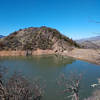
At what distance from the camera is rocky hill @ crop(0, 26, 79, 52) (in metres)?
46.6

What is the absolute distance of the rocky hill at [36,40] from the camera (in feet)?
153

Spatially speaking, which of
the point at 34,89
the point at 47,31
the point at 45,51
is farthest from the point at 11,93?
the point at 47,31

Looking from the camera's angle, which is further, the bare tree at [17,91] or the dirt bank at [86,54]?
the dirt bank at [86,54]

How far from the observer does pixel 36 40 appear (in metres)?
50.4

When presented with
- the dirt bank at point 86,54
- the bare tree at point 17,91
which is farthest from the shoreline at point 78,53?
the bare tree at point 17,91

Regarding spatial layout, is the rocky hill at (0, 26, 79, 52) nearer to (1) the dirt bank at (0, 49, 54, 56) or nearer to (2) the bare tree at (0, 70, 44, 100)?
(1) the dirt bank at (0, 49, 54, 56)

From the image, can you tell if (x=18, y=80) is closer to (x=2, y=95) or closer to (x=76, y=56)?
(x=2, y=95)

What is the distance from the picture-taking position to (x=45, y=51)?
152 ft

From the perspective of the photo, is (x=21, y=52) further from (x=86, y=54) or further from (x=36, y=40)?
(x=86, y=54)

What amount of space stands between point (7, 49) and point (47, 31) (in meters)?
19.3

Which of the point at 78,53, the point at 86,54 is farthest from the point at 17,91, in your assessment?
the point at 78,53

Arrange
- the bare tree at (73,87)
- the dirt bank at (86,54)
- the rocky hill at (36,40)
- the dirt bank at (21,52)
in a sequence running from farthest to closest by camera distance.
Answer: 1. the rocky hill at (36,40)
2. the dirt bank at (21,52)
3. the dirt bank at (86,54)
4. the bare tree at (73,87)

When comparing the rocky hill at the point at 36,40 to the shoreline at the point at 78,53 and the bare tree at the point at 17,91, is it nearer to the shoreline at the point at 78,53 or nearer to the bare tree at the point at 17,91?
the shoreline at the point at 78,53

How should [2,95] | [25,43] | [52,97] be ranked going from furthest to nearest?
[25,43]
[52,97]
[2,95]
